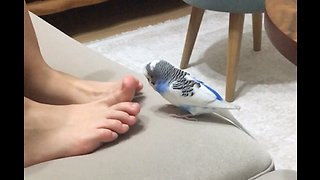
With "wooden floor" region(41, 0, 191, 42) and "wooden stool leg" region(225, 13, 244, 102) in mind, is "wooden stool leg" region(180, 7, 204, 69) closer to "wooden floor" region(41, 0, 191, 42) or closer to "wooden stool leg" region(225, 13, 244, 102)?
"wooden stool leg" region(225, 13, 244, 102)

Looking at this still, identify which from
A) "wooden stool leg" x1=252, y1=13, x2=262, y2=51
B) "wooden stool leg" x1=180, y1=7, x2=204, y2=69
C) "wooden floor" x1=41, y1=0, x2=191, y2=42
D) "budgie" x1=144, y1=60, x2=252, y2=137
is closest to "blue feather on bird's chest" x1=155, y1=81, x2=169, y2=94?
"budgie" x1=144, y1=60, x2=252, y2=137

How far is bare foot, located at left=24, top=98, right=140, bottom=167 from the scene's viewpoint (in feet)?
3.32

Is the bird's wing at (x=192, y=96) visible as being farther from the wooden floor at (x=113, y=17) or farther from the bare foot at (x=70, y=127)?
the wooden floor at (x=113, y=17)

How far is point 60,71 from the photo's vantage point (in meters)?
1.27

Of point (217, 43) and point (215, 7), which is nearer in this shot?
point (215, 7)

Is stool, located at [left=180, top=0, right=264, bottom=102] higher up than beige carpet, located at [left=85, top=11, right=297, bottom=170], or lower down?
higher up

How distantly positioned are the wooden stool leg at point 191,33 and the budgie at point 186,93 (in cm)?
107

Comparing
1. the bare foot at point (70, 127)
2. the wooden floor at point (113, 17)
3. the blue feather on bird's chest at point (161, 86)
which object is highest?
the blue feather on bird's chest at point (161, 86)

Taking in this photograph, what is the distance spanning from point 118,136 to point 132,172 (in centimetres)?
12

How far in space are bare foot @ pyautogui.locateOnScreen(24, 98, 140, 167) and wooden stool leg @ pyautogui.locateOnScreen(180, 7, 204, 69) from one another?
1.11m

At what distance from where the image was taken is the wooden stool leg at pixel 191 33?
2.17 metres

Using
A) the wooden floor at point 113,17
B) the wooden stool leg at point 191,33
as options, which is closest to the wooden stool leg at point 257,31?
the wooden stool leg at point 191,33
